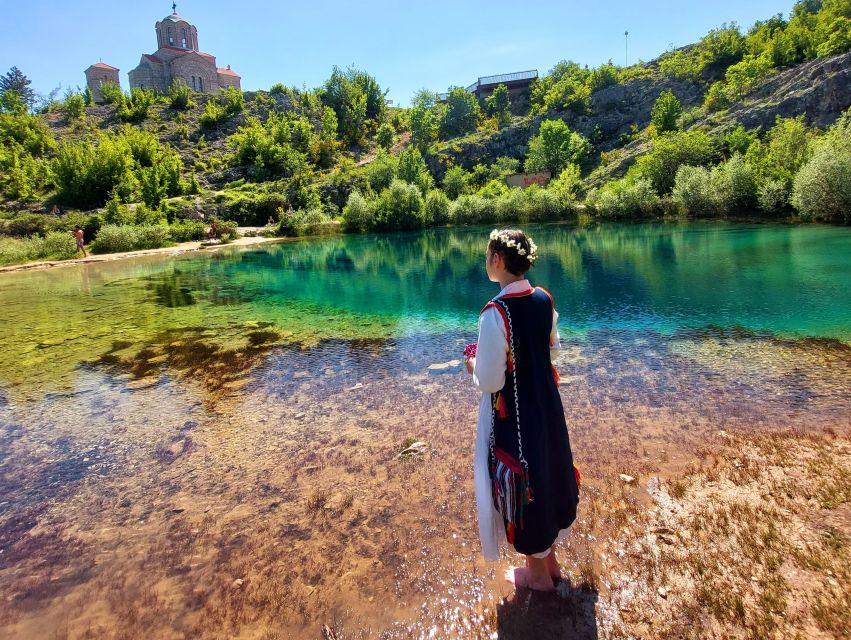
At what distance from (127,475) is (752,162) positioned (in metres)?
55.2

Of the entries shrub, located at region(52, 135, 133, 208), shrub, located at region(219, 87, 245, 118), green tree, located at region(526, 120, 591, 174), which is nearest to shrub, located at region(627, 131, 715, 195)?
green tree, located at region(526, 120, 591, 174)

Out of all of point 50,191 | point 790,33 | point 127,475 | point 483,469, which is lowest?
point 127,475

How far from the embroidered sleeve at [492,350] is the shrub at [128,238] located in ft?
157

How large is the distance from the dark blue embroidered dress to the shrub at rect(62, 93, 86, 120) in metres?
110

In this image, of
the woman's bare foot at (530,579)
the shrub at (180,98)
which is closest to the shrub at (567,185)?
the woman's bare foot at (530,579)

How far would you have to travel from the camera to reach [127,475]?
20.4 ft

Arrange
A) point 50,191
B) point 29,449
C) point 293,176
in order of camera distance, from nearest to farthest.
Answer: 1. point 29,449
2. point 50,191
3. point 293,176

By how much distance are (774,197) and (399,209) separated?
39.1m

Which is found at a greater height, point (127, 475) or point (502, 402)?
point (502, 402)

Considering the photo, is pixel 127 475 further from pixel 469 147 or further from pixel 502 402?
pixel 469 147

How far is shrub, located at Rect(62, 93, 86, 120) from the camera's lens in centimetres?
8475

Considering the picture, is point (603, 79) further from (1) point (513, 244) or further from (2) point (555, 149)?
(1) point (513, 244)

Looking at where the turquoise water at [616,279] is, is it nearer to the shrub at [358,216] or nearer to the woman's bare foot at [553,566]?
the woman's bare foot at [553,566]

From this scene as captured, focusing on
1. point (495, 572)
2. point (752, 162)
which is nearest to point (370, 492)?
point (495, 572)
